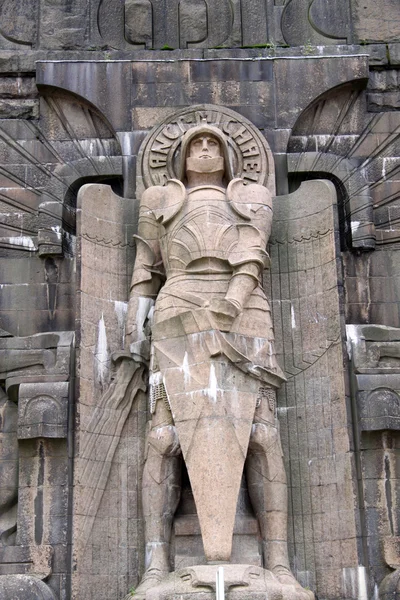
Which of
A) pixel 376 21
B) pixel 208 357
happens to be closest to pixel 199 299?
pixel 208 357

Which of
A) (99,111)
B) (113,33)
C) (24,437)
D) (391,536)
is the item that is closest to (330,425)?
(391,536)

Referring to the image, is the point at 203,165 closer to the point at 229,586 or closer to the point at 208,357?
the point at 208,357

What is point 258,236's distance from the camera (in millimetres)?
14977

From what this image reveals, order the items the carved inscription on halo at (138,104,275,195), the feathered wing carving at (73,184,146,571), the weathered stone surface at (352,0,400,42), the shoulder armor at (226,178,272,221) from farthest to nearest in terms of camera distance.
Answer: the weathered stone surface at (352,0,400,42)
the carved inscription on halo at (138,104,275,195)
the shoulder armor at (226,178,272,221)
the feathered wing carving at (73,184,146,571)

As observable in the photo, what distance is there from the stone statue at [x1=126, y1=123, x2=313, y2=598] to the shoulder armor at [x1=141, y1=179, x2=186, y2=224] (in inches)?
0.6

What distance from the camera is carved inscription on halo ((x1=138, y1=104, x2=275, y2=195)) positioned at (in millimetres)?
15891

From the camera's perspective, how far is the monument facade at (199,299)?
13.9m

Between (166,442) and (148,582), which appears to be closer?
(148,582)

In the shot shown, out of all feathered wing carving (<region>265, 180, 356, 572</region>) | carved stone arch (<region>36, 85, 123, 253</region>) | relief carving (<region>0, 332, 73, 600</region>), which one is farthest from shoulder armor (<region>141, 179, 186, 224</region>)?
relief carving (<region>0, 332, 73, 600</region>)

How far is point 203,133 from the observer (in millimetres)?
15570

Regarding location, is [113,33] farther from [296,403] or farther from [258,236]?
[296,403]

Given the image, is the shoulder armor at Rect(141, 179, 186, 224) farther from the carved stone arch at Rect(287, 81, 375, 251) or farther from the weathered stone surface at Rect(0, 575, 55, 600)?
the weathered stone surface at Rect(0, 575, 55, 600)

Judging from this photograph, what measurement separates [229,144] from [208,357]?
333 cm

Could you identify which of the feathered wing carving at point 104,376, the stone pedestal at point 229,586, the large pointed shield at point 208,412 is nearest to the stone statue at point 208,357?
the large pointed shield at point 208,412
